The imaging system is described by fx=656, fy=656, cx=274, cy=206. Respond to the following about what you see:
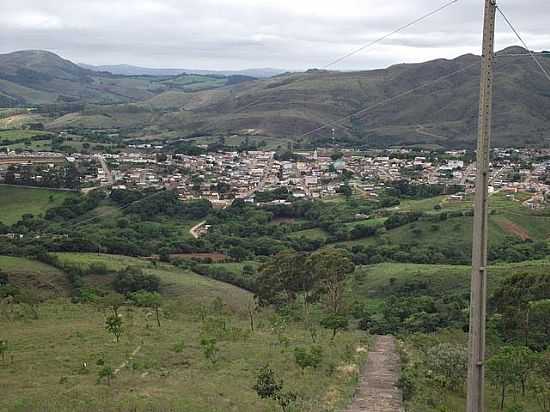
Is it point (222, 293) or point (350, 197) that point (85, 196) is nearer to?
point (350, 197)

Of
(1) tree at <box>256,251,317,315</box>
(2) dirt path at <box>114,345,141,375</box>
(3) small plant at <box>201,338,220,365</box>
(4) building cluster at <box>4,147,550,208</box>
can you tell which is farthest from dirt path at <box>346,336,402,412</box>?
(4) building cluster at <box>4,147,550,208</box>

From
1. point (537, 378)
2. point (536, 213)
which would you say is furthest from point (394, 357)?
point (536, 213)

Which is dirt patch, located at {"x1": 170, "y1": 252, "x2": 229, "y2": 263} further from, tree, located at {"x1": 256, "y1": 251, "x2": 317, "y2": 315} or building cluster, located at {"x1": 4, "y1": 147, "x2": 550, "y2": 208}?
building cluster, located at {"x1": 4, "y1": 147, "x2": 550, "y2": 208}

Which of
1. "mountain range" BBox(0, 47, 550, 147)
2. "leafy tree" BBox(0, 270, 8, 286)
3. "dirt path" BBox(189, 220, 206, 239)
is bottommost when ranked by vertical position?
"dirt path" BBox(189, 220, 206, 239)

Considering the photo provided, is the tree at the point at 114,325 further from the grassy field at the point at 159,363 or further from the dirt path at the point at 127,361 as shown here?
the dirt path at the point at 127,361

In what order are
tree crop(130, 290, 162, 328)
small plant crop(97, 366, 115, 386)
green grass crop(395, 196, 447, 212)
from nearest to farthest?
small plant crop(97, 366, 115, 386) → tree crop(130, 290, 162, 328) → green grass crop(395, 196, 447, 212)

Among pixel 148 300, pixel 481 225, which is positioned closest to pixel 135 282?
pixel 148 300
